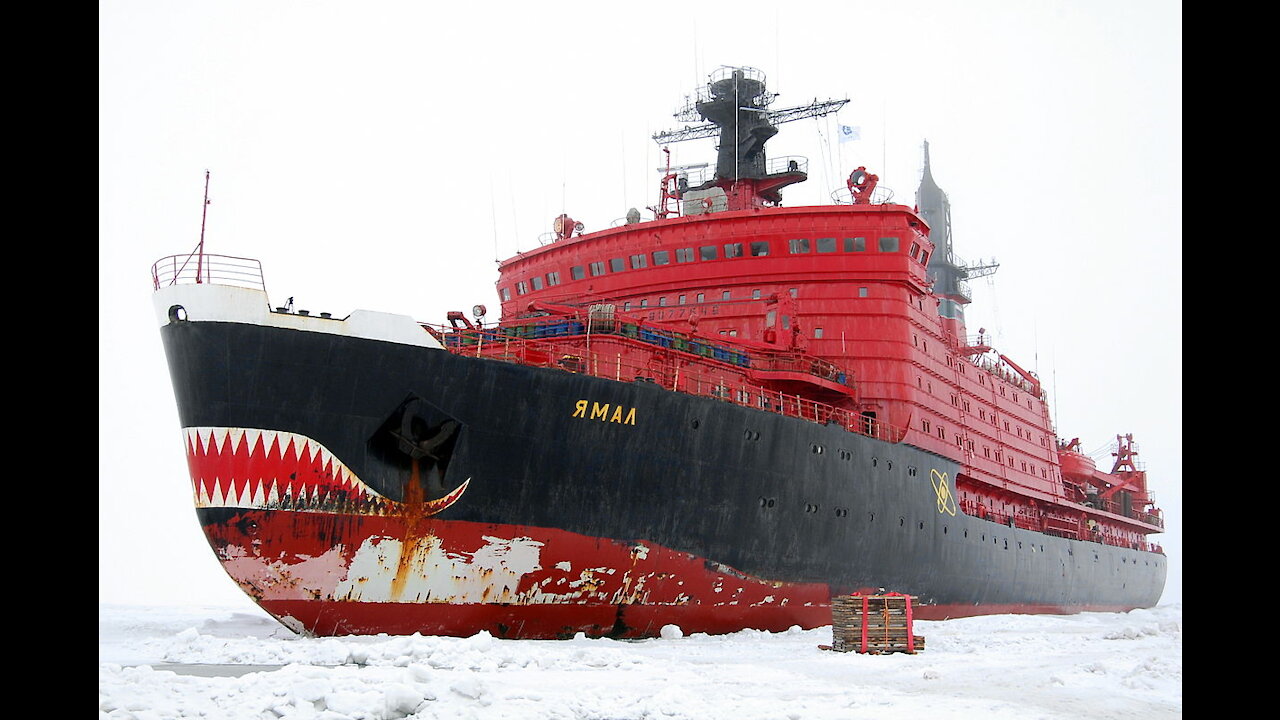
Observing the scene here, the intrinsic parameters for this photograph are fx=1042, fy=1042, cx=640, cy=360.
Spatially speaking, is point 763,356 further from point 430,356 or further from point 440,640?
point 440,640

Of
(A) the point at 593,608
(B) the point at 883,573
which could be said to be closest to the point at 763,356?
(B) the point at 883,573

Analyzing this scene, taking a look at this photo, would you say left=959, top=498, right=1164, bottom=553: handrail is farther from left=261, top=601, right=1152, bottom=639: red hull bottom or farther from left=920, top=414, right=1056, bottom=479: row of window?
left=261, top=601, right=1152, bottom=639: red hull bottom

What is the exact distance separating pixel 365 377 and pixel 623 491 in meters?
4.09

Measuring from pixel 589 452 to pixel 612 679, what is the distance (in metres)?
4.61

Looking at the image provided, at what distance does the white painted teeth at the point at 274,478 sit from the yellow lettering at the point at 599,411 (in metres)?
3.59

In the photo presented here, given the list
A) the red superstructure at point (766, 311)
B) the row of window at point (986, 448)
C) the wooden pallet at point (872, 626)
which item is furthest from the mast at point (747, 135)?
the wooden pallet at point (872, 626)

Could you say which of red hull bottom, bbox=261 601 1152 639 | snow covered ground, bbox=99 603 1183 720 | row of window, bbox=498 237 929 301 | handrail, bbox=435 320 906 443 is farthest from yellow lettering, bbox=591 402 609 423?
row of window, bbox=498 237 929 301

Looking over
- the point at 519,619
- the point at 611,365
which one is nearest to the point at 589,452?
the point at 611,365

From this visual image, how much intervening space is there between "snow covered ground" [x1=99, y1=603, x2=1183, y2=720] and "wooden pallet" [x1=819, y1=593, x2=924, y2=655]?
0.25m

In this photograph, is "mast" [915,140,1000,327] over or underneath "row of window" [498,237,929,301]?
over

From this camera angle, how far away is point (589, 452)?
583 inches

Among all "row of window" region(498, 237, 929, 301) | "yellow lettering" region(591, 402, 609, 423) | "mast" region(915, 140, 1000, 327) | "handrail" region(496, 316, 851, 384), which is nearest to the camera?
"yellow lettering" region(591, 402, 609, 423)

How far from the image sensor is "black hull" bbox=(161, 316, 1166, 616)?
13.1 metres

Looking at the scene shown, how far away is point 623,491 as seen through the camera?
15.1m
